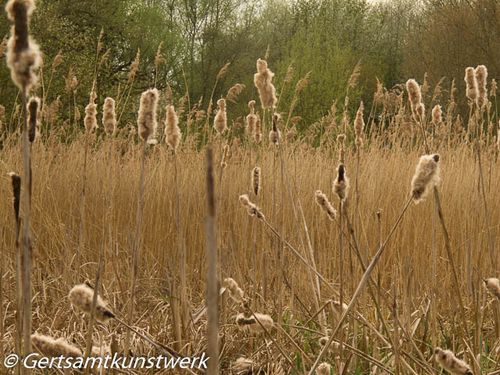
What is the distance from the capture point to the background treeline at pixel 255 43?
1219 cm

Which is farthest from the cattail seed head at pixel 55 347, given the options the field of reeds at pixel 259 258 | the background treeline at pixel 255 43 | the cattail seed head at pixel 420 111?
the background treeline at pixel 255 43

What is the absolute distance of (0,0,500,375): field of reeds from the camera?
47.3 inches

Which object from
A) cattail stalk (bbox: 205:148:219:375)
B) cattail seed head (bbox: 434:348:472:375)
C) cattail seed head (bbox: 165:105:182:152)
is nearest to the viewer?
cattail stalk (bbox: 205:148:219:375)

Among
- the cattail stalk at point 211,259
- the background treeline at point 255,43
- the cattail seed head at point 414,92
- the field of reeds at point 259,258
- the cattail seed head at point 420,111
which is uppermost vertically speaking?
the background treeline at point 255,43

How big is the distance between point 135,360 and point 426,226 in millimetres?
2010

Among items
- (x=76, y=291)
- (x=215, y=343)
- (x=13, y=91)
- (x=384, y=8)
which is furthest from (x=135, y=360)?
(x=384, y=8)

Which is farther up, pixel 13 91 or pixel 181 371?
pixel 13 91

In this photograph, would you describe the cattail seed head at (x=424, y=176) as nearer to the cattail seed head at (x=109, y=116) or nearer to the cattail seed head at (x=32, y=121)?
the cattail seed head at (x=32, y=121)

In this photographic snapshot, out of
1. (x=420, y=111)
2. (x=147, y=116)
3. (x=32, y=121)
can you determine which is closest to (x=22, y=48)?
(x=32, y=121)

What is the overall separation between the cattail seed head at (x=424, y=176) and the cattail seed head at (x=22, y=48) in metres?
0.61

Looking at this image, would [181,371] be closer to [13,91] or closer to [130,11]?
[13,91]

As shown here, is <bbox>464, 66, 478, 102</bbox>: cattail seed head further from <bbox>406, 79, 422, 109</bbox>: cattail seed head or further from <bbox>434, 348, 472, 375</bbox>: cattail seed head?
<bbox>434, 348, 472, 375</bbox>: cattail seed head

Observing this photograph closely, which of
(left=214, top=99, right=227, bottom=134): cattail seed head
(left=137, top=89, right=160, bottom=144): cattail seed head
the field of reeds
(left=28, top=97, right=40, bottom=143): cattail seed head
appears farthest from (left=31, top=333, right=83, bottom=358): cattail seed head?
(left=214, top=99, right=227, bottom=134): cattail seed head

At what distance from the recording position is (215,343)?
0.62 metres
